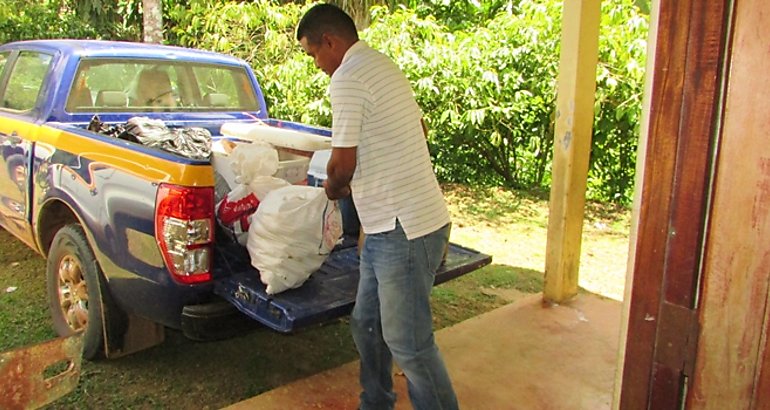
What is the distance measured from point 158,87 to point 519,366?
10.2 feet

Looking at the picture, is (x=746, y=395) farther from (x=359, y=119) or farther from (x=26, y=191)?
(x=26, y=191)

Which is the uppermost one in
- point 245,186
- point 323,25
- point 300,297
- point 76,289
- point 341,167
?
point 323,25

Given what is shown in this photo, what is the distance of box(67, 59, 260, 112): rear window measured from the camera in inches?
164

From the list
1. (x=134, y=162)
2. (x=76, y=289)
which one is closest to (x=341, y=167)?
(x=134, y=162)

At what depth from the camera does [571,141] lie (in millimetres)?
4137

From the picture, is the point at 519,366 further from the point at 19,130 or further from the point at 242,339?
the point at 19,130

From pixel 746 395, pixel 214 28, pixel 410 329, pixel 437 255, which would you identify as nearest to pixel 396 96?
pixel 437 255

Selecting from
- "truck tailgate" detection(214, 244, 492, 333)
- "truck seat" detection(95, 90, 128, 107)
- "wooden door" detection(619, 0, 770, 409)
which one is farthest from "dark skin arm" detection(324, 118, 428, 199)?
"truck seat" detection(95, 90, 128, 107)

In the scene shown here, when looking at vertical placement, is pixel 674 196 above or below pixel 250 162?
above

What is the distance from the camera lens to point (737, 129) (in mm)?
1452

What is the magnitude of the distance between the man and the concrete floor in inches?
28.3

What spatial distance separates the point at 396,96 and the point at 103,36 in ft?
41.3

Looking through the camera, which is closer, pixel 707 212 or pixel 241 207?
pixel 707 212

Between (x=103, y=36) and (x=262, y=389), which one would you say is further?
(x=103, y=36)
